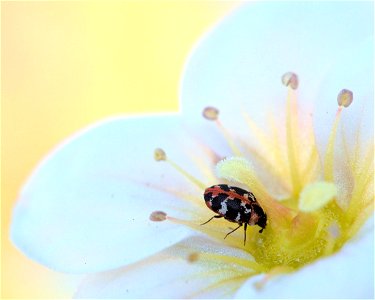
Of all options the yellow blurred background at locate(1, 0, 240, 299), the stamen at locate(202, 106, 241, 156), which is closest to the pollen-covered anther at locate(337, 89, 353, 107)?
the stamen at locate(202, 106, 241, 156)

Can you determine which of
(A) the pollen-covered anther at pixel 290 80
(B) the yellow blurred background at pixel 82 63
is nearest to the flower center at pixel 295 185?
(A) the pollen-covered anther at pixel 290 80

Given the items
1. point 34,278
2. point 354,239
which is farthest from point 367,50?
point 34,278

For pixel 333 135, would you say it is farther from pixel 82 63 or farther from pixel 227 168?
pixel 82 63

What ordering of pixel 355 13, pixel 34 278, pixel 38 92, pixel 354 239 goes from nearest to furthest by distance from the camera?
pixel 354 239, pixel 355 13, pixel 34 278, pixel 38 92

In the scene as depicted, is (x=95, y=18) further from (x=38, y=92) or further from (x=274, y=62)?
(x=274, y=62)

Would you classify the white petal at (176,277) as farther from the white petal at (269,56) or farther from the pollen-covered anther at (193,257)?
the white petal at (269,56)

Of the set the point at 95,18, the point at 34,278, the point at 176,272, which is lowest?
the point at 34,278

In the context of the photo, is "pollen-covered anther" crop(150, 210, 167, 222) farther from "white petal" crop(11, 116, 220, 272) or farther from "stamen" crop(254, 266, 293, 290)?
"stamen" crop(254, 266, 293, 290)
